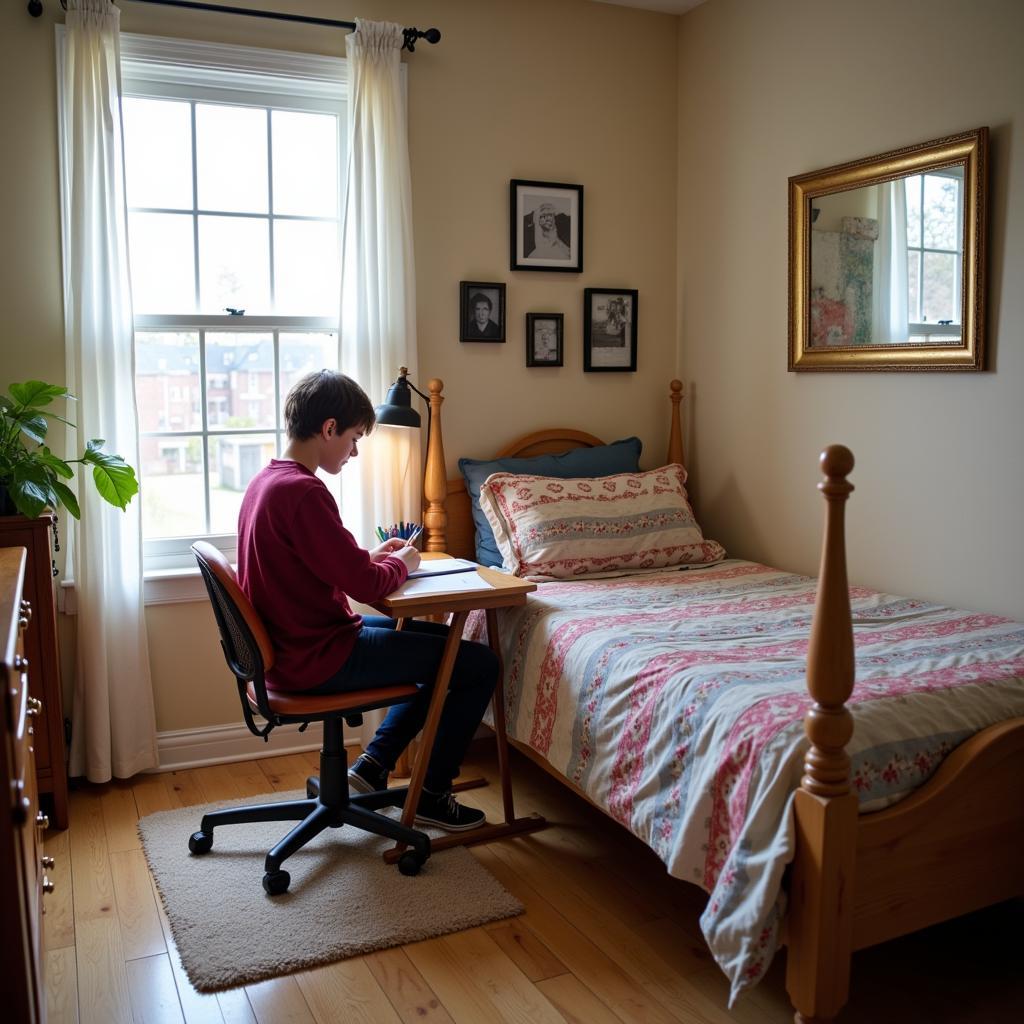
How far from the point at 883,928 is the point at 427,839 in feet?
4.05

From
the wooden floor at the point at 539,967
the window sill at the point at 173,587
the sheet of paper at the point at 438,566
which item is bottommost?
the wooden floor at the point at 539,967

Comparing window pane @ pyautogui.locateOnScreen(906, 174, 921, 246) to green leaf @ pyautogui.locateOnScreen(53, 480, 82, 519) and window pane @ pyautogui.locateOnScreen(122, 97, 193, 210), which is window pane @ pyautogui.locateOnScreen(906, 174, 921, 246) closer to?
window pane @ pyautogui.locateOnScreen(122, 97, 193, 210)

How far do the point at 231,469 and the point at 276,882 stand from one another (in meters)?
1.56

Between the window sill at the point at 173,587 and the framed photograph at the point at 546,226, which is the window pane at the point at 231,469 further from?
the framed photograph at the point at 546,226

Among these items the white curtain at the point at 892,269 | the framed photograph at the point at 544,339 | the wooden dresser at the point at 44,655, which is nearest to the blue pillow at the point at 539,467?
the framed photograph at the point at 544,339

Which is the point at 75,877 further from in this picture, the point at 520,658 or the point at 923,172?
the point at 923,172

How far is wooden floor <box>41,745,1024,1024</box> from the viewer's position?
2.19 m

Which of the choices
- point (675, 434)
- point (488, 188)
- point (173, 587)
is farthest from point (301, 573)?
point (675, 434)

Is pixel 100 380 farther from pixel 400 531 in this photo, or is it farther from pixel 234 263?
pixel 400 531

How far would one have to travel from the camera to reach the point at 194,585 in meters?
3.56

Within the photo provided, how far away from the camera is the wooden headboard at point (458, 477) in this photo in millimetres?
3732

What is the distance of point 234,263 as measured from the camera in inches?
143

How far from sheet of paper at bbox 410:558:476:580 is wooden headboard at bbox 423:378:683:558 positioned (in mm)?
486

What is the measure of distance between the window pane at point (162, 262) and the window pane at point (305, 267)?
296 mm
